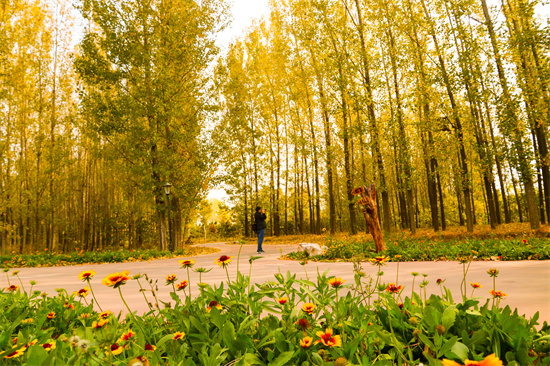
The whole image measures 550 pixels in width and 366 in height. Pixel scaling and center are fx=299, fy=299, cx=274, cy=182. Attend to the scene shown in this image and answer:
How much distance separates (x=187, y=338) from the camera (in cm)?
164

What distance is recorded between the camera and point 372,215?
7770 millimetres

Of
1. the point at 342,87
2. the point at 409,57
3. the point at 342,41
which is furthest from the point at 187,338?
the point at 342,41

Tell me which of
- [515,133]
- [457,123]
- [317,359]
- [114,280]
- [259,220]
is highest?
[457,123]

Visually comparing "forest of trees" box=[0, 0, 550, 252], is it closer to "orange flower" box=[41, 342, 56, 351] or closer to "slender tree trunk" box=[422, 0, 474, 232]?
"slender tree trunk" box=[422, 0, 474, 232]

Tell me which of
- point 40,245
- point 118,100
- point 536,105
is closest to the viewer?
point 536,105

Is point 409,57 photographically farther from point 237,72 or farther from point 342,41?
point 237,72

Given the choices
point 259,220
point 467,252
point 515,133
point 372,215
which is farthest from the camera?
point 259,220

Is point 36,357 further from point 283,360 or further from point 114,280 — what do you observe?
point 283,360

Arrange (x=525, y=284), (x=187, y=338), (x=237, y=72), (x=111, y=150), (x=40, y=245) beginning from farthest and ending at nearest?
(x=237, y=72) < (x=40, y=245) < (x=111, y=150) < (x=525, y=284) < (x=187, y=338)

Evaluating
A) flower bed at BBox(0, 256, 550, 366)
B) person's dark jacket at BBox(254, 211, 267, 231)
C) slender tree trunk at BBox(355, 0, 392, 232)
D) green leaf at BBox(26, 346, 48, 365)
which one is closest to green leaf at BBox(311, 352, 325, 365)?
flower bed at BBox(0, 256, 550, 366)

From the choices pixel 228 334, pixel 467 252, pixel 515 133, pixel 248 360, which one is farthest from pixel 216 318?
pixel 515 133

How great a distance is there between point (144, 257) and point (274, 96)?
13.9m

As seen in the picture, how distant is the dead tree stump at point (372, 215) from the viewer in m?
7.71

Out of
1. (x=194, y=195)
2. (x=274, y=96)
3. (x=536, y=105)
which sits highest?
(x=274, y=96)
